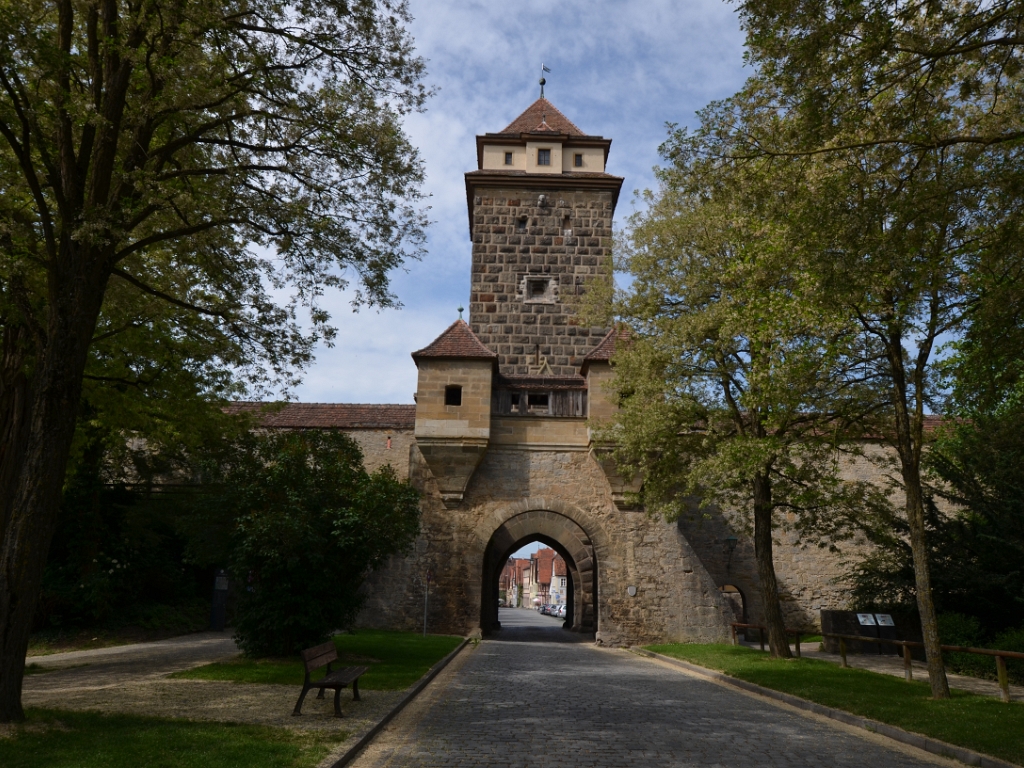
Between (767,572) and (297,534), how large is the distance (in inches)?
371

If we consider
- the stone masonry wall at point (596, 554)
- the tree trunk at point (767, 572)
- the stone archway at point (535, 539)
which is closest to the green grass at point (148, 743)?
the tree trunk at point (767, 572)

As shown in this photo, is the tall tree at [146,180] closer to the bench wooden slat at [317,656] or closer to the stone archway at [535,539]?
the bench wooden slat at [317,656]

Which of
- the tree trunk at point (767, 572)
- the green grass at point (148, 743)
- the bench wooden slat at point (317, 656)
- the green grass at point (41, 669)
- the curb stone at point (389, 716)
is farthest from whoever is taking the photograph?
the tree trunk at point (767, 572)

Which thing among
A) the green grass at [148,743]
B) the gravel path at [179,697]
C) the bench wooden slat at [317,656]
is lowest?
the green grass at [148,743]

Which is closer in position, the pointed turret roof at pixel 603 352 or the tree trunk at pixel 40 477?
the tree trunk at pixel 40 477

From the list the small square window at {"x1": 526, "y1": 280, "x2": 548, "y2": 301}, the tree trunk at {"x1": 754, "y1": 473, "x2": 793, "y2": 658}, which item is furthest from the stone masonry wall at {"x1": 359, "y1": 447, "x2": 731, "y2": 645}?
the small square window at {"x1": 526, "y1": 280, "x2": 548, "y2": 301}

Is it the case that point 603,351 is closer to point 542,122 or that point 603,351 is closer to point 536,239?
point 536,239

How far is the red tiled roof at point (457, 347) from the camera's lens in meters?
22.6

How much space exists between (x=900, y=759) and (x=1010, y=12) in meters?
6.45

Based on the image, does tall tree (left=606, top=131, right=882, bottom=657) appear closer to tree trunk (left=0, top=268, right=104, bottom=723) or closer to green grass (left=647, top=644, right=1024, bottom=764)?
green grass (left=647, top=644, right=1024, bottom=764)

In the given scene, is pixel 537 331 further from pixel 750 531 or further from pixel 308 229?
pixel 308 229

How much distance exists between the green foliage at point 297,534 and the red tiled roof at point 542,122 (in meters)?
17.1

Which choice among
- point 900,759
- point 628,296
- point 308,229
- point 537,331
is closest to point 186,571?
point 537,331

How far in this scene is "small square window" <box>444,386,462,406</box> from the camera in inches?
892
